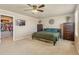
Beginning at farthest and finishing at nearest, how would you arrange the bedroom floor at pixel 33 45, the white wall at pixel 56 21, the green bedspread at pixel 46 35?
1. the bedroom floor at pixel 33 45
2. the green bedspread at pixel 46 35
3. the white wall at pixel 56 21

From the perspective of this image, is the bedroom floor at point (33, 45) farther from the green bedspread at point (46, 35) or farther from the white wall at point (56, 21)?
the white wall at point (56, 21)

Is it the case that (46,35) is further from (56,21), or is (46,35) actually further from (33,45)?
(56,21)

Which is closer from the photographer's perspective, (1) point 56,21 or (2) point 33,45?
(1) point 56,21

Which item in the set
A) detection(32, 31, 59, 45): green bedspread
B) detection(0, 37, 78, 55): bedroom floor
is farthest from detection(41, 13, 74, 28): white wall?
detection(0, 37, 78, 55): bedroom floor

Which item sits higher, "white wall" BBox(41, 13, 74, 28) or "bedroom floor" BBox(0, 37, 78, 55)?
"white wall" BBox(41, 13, 74, 28)

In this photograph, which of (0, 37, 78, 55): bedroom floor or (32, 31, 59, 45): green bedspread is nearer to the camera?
(32, 31, 59, 45): green bedspread

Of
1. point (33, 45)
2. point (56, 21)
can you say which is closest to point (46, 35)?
point (33, 45)

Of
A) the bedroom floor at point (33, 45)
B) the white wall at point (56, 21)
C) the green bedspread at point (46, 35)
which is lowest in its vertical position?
the bedroom floor at point (33, 45)

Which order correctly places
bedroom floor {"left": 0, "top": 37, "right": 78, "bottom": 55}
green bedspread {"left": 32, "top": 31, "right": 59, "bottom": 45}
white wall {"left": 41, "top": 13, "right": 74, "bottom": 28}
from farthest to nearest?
1. bedroom floor {"left": 0, "top": 37, "right": 78, "bottom": 55}
2. green bedspread {"left": 32, "top": 31, "right": 59, "bottom": 45}
3. white wall {"left": 41, "top": 13, "right": 74, "bottom": 28}

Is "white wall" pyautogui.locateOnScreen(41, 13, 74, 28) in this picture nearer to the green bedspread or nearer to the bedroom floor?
the green bedspread

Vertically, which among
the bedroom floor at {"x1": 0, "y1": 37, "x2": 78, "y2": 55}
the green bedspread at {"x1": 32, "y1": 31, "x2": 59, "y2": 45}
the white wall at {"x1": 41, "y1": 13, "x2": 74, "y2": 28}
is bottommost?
the bedroom floor at {"x1": 0, "y1": 37, "x2": 78, "y2": 55}

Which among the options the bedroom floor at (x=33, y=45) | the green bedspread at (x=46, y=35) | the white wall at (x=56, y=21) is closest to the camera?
the white wall at (x=56, y=21)

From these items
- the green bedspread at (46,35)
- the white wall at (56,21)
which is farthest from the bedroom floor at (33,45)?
the white wall at (56,21)

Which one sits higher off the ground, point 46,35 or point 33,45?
point 46,35
